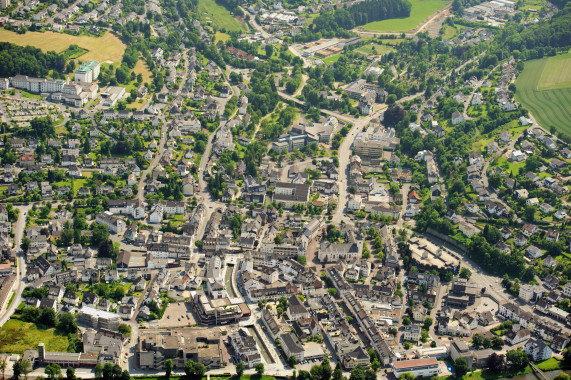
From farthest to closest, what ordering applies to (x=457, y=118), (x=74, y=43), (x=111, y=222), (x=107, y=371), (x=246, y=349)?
(x=74, y=43) < (x=457, y=118) < (x=111, y=222) < (x=246, y=349) < (x=107, y=371)

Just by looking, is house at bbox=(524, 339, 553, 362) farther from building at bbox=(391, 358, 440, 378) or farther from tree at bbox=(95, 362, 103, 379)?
tree at bbox=(95, 362, 103, 379)

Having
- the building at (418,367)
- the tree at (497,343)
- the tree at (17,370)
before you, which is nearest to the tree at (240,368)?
the building at (418,367)

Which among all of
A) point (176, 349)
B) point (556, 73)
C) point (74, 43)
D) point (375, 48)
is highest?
point (556, 73)

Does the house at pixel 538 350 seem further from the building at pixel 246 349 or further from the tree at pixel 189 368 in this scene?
the tree at pixel 189 368

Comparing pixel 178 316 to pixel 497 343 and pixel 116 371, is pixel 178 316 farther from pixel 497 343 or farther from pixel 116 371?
pixel 497 343

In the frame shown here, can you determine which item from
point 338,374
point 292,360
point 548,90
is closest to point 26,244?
point 292,360

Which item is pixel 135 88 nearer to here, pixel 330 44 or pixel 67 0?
pixel 67 0
